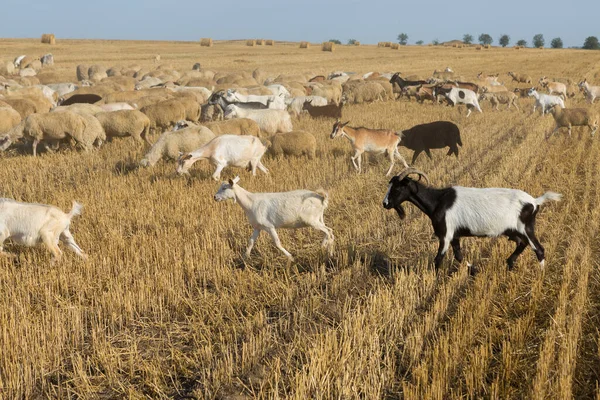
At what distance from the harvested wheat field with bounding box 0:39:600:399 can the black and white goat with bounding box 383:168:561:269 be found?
1.23 ft

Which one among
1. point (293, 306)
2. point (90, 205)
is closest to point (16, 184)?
point (90, 205)

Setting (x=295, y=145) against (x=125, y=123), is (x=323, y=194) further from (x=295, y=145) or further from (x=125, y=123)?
(x=125, y=123)

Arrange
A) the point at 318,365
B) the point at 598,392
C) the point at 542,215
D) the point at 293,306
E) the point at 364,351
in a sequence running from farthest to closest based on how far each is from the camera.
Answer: the point at 542,215
the point at 293,306
the point at 364,351
the point at 318,365
the point at 598,392

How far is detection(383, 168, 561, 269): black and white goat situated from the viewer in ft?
18.4

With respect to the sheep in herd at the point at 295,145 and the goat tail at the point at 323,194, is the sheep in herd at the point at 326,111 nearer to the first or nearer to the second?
the sheep in herd at the point at 295,145

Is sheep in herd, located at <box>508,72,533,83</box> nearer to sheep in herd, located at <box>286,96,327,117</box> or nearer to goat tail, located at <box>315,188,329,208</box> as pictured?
sheep in herd, located at <box>286,96,327,117</box>

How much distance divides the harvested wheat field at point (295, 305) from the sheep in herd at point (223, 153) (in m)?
0.41

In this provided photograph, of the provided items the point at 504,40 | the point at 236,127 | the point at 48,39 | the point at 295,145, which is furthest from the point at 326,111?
the point at 504,40

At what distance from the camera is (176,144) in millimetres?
11594

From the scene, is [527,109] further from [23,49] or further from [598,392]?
[23,49]

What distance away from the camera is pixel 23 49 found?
178ft

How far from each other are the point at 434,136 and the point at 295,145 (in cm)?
326

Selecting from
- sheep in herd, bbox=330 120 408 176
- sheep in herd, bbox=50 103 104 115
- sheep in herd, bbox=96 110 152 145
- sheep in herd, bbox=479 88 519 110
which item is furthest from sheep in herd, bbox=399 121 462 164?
sheep in herd, bbox=479 88 519 110

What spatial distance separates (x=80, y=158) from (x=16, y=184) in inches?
104
